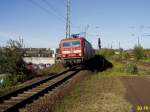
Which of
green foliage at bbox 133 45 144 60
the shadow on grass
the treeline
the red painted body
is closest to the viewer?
the treeline

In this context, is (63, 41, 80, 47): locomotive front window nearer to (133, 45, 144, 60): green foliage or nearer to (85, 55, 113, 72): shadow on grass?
(85, 55, 113, 72): shadow on grass

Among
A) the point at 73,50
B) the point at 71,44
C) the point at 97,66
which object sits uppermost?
the point at 71,44

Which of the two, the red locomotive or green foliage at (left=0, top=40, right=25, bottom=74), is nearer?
green foliage at (left=0, top=40, right=25, bottom=74)

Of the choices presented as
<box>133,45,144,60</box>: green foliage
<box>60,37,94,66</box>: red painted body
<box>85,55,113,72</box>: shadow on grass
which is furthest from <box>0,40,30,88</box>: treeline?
<box>133,45,144,60</box>: green foliage

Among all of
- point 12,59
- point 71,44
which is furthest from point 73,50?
point 12,59

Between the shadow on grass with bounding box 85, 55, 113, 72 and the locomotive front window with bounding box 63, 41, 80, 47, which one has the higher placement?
the locomotive front window with bounding box 63, 41, 80, 47

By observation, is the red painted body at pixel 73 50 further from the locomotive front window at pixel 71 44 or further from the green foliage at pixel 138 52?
the green foliage at pixel 138 52

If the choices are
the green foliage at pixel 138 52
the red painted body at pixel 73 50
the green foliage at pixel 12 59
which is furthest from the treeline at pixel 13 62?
the green foliage at pixel 138 52

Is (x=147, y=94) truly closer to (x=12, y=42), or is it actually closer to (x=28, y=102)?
(x=28, y=102)

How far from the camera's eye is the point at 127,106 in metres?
10.8

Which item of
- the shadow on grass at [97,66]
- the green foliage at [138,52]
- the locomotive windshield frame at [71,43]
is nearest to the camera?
the locomotive windshield frame at [71,43]

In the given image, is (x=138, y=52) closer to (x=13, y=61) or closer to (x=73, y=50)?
(x=73, y=50)

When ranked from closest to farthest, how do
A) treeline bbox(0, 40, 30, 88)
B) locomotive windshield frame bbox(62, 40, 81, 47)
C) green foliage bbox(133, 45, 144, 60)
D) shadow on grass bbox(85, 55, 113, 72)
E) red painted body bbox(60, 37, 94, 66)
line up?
treeline bbox(0, 40, 30, 88), red painted body bbox(60, 37, 94, 66), locomotive windshield frame bbox(62, 40, 81, 47), shadow on grass bbox(85, 55, 113, 72), green foliage bbox(133, 45, 144, 60)

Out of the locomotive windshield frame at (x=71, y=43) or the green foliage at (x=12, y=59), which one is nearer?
the green foliage at (x=12, y=59)
